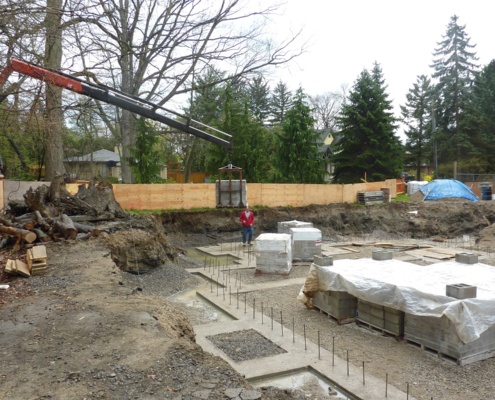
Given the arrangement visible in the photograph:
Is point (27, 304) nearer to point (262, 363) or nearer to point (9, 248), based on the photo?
point (262, 363)

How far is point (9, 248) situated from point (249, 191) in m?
16.3

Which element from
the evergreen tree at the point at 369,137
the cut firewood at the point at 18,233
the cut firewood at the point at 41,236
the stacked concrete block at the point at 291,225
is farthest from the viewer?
the evergreen tree at the point at 369,137

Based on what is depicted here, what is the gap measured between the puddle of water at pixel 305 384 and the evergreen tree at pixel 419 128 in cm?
4455

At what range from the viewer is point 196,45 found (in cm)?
2369

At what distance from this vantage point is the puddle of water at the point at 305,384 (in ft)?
20.8

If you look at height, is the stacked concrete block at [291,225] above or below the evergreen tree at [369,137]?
below

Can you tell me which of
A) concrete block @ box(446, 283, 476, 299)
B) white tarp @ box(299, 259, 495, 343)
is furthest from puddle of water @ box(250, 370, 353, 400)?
concrete block @ box(446, 283, 476, 299)

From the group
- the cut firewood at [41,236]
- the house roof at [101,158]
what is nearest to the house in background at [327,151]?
the house roof at [101,158]

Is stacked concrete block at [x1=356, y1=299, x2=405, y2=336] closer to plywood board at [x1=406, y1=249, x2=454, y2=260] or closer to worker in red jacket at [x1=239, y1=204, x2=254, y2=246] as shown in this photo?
plywood board at [x1=406, y1=249, x2=454, y2=260]

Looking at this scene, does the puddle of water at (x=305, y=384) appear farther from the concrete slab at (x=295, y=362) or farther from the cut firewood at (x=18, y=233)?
the cut firewood at (x=18, y=233)

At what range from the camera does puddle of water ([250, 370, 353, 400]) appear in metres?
6.34

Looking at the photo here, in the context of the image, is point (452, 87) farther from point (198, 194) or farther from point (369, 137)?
point (198, 194)

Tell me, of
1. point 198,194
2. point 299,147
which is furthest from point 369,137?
point 198,194

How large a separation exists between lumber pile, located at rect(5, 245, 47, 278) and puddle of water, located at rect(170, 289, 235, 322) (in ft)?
11.9
